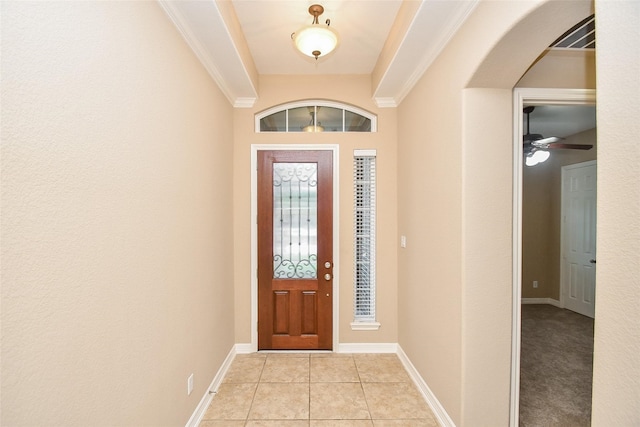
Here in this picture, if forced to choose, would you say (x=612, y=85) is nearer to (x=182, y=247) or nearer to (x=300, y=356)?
(x=182, y=247)

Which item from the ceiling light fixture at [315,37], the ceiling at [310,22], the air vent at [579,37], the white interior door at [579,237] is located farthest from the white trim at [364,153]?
the white interior door at [579,237]

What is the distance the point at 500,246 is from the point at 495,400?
0.99 meters

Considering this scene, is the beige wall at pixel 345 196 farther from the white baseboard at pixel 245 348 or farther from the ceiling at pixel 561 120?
the ceiling at pixel 561 120

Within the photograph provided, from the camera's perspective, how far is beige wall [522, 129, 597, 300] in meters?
5.12

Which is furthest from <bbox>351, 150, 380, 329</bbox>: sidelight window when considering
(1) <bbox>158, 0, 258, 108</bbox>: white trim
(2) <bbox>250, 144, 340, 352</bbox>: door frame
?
(1) <bbox>158, 0, 258, 108</bbox>: white trim

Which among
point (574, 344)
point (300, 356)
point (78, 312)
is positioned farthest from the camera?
point (574, 344)

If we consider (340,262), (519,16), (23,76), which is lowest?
(340,262)

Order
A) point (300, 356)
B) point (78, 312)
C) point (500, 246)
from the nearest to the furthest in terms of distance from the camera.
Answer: point (78, 312), point (500, 246), point (300, 356)

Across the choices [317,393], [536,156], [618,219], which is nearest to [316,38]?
[618,219]

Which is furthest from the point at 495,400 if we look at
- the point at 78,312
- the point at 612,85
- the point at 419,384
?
the point at 78,312

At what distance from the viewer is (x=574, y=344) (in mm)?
3551

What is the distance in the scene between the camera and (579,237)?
4.66 meters

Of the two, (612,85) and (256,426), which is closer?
(612,85)

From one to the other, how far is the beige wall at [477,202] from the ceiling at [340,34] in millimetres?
237
